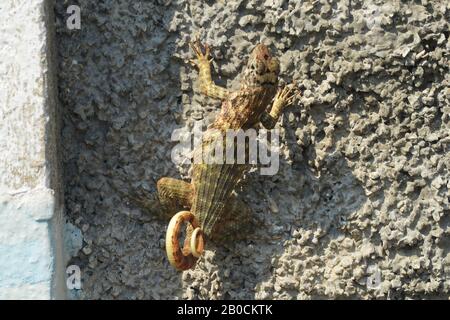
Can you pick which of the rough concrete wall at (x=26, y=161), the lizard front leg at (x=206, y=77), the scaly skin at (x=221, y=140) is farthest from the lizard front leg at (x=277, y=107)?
the rough concrete wall at (x=26, y=161)

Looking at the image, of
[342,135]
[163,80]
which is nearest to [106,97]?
[163,80]

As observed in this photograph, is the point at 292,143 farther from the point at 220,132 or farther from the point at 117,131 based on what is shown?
the point at 117,131

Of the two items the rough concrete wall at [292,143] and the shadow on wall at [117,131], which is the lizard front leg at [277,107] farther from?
the shadow on wall at [117,131]

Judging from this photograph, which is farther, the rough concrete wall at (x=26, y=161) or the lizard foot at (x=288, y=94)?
the lizard foot at (x=288, y=94)

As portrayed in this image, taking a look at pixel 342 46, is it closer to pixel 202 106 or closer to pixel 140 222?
pixel 202 106

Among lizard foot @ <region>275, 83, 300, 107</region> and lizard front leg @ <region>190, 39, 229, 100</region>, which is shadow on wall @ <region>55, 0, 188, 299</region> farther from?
lizard foot @ <region>275, 83, 300, 107</region>

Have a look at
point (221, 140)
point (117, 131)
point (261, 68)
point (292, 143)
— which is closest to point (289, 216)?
point (292, 143)

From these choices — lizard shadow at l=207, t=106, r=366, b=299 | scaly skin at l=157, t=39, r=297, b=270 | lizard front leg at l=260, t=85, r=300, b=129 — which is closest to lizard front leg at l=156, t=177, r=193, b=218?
scaly skin at l=157, t=39, r=297, b=270
